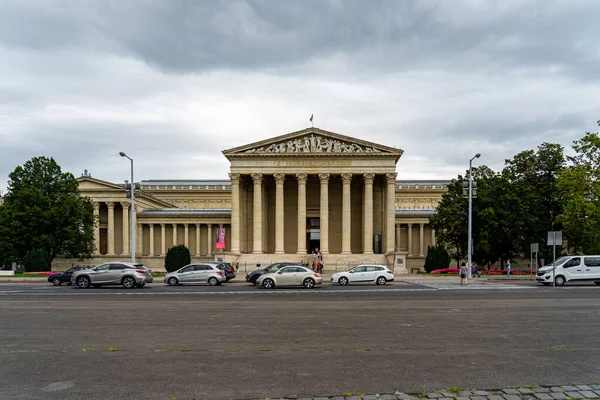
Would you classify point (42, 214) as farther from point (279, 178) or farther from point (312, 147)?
point (312, 147)

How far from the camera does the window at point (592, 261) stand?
105 ft

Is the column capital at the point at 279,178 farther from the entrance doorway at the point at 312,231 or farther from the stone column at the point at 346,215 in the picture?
the entrance doorway at the point at 312,231

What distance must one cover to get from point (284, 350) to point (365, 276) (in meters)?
25.3

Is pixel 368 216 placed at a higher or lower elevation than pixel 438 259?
higher

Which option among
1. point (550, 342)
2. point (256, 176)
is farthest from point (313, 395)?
point (256, 176)

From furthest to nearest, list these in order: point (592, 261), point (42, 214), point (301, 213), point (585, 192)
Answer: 1. point (301, 213)
2. point (42, 214)
3. point (585, 192)
4. point (592, 261)

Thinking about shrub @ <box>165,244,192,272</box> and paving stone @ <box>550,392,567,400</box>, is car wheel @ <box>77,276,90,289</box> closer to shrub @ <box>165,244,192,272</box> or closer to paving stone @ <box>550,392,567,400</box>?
shrub @ <box>165,244,192,272</box>

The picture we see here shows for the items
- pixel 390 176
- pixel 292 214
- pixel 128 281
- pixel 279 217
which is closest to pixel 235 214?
pixel 279 217

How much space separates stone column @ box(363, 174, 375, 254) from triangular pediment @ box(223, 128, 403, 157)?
136 inches

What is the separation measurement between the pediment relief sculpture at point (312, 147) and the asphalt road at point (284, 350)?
44.7 m

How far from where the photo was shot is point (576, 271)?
32.1 meters

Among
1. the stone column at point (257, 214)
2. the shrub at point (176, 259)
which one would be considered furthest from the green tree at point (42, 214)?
the stone column at point (257, 214)

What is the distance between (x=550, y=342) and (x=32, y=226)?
53495 mm

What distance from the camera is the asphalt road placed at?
7.68m
